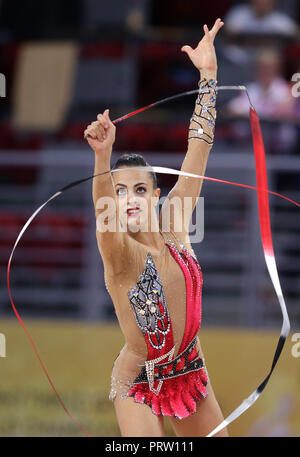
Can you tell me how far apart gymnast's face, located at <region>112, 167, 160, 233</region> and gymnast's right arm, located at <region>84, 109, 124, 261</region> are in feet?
0.22

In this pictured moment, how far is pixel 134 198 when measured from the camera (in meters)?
1.67

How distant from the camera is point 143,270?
167 cm

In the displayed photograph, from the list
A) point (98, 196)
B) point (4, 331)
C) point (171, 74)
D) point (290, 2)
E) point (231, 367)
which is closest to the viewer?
point (98, 196)

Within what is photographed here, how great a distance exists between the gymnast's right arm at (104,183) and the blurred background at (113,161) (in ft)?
4.93

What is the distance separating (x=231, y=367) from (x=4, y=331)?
961 millimetres

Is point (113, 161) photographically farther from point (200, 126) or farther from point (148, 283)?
point (148, 283)

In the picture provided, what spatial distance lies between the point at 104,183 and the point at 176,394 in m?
0.48

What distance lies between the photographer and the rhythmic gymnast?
1.63m

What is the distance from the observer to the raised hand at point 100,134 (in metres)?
1.58

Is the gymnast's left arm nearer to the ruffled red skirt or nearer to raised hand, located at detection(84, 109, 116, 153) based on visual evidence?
raised hand, located at detection(84, 109, 116, 153)

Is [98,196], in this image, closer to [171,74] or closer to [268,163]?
[268,163]

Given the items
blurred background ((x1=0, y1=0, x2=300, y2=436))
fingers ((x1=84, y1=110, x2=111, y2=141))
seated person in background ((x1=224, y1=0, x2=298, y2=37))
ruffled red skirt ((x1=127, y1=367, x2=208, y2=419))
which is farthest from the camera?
seated person in background ((x1=224, y1=0, x2=298, y2=37))

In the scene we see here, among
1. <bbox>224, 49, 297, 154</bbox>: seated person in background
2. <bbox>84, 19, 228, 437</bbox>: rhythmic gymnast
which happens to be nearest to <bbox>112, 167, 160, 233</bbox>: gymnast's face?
<bbox>84, 19, 228, 437</bbox>: rhythmic gymnast

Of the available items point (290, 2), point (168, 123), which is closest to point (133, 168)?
point (168, 123)
